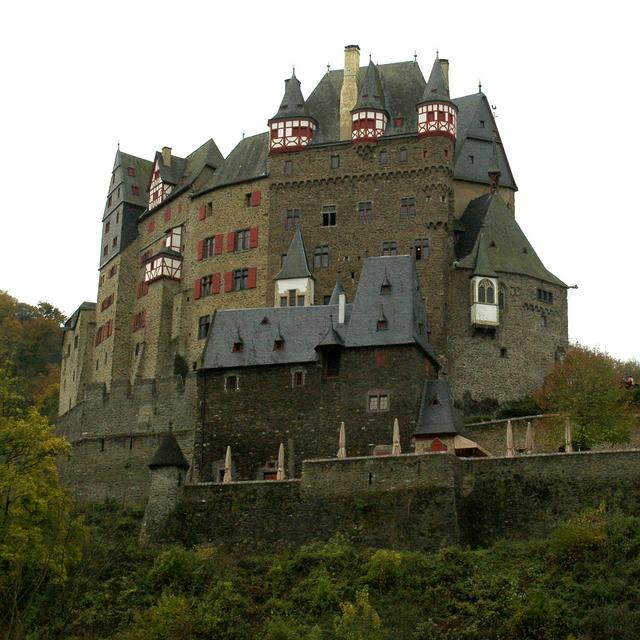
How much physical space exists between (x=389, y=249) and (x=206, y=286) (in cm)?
1035

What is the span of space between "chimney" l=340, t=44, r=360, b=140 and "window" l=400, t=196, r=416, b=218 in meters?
5.07

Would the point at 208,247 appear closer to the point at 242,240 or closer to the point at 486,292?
the point at 242,240

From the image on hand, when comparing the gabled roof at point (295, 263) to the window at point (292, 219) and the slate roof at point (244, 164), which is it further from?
the slate roof at point (244, 164)

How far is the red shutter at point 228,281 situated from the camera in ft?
247

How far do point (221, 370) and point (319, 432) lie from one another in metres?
5.15

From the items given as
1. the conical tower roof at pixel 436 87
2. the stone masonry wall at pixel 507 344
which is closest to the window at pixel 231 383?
the stone masonry wall at pixel 507 344

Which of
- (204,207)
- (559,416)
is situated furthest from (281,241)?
(559,416)

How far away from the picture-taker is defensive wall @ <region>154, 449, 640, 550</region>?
5031cm

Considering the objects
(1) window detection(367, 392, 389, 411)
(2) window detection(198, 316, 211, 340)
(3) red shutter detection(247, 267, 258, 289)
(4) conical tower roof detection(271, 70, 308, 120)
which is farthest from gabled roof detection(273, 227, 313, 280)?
(1) window detection(367, 392, 389, 411)

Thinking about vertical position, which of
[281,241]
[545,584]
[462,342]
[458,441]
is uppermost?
[281,241]

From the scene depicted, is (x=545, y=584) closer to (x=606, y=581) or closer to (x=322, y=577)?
(x=606, y=581)

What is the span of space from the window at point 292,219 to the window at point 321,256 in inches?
80.2

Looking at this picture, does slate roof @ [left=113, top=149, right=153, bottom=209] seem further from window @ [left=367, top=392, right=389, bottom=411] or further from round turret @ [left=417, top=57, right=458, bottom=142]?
window @ [left=367, top=392, right=389, bottom=411]

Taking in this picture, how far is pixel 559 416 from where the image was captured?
195ft
